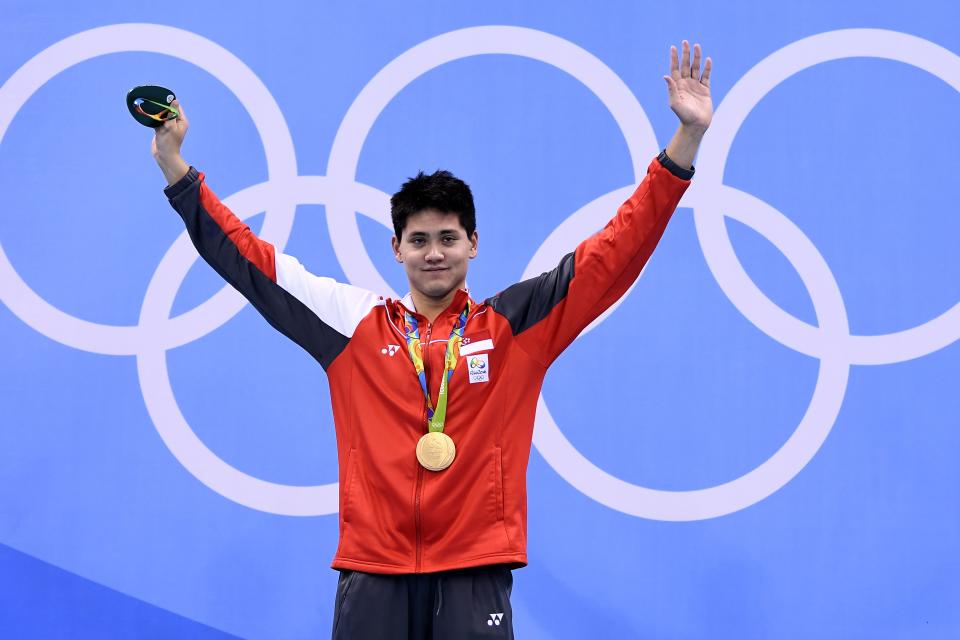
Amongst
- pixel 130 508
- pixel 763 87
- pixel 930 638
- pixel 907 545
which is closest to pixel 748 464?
pixel 907 545

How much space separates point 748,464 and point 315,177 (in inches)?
71.1

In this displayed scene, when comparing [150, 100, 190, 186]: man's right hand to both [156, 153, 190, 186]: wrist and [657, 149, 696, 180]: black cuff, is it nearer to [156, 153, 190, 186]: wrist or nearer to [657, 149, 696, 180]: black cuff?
[156, 153, 190, 186]: wrist

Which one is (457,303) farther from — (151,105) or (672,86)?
(151,105)

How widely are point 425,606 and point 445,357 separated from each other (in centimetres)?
55

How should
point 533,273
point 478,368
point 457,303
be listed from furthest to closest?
point 533,273
point 457,303
point 478,368

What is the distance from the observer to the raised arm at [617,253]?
2.32m

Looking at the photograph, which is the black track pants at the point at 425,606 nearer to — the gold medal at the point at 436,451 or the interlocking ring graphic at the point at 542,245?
the gold medal at the point at 436,451

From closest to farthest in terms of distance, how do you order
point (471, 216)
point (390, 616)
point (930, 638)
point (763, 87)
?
point (390, 616), point (471, 216), point (930, 638), point (763, 87)

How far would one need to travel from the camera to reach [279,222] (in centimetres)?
379

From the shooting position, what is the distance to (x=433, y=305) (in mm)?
2537

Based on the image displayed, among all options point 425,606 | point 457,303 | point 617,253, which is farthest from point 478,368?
point 425,606

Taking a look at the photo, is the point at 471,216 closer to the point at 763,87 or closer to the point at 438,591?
the point at 438,591

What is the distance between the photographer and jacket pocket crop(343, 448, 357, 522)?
2.37 metres

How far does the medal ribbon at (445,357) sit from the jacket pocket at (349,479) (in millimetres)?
192
